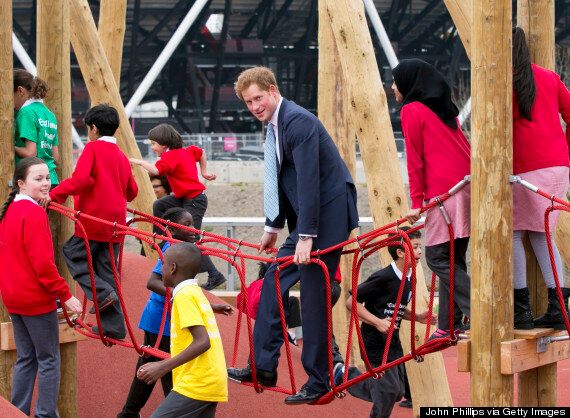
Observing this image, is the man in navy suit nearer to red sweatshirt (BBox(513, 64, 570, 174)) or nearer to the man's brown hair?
the man's brown hair

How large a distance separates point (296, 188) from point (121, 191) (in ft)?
6.59

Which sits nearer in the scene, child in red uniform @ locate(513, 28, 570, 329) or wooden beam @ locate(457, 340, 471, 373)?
wooden beam @ locate(457, 340, 471, 373)

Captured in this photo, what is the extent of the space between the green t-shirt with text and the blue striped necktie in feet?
6.29

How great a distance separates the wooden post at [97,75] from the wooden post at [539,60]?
4.96 meters

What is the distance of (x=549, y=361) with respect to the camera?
5645 millimetres

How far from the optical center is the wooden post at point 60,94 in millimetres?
7316

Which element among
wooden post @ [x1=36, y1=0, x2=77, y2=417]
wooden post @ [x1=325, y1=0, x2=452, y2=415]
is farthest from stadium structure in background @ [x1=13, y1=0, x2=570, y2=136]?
wooden post @ [x1=36, y1=0, x2=77, y2=417]

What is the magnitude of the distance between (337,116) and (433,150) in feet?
16.1

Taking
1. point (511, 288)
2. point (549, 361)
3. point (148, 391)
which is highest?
point (511, 288)

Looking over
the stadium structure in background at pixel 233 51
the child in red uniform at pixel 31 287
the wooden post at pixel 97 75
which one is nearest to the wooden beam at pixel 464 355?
the child in red uniform at pixel 31 287

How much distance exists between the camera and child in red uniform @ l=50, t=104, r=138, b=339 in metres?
7.17

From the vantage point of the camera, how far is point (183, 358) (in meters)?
5.07

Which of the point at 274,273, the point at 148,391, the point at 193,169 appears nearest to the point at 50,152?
the point at 148,391

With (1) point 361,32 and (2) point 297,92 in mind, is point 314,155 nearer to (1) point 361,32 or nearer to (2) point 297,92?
(1) point 361,32
